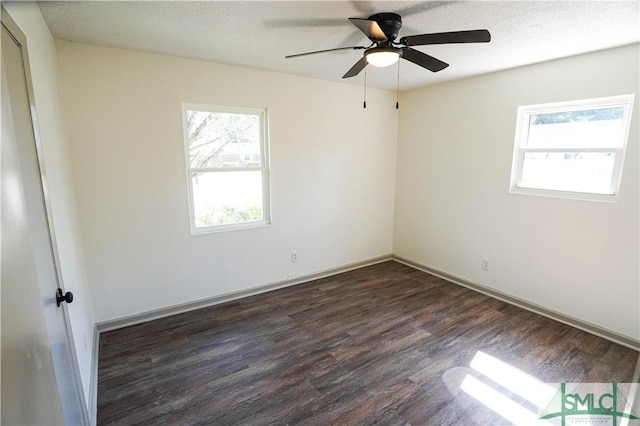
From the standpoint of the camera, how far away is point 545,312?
3154mm

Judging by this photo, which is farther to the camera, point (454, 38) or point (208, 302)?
point (208, 302)

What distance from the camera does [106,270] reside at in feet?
9.14

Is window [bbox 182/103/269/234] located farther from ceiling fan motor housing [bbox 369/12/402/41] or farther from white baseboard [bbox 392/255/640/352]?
white baseboard [bbox 392/255/640/352]

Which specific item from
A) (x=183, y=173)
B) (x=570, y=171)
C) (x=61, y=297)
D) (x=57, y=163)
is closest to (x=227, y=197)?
(x=183, y=173)

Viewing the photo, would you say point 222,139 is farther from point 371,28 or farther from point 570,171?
point 570,171

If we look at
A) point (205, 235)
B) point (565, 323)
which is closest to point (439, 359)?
point (565, 323)

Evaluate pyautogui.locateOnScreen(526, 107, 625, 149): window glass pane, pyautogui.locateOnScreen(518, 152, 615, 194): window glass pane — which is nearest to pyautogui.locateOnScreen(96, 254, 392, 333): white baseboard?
pyautogui.locateOnScreen(518, 152, 615, 194): window glass pane

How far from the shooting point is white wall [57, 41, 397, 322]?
262cm

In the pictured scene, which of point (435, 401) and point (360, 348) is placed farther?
point (360, 348)

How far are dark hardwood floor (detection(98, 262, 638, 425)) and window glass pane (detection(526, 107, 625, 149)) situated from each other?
1.75 metres

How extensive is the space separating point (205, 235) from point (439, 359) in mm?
2491

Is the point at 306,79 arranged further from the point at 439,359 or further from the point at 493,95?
the point at 439,359

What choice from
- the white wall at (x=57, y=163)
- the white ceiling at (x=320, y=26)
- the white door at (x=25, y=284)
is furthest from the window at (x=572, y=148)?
the white wall at (x=57, y=163)

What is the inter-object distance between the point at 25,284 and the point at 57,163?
4.81 ft
